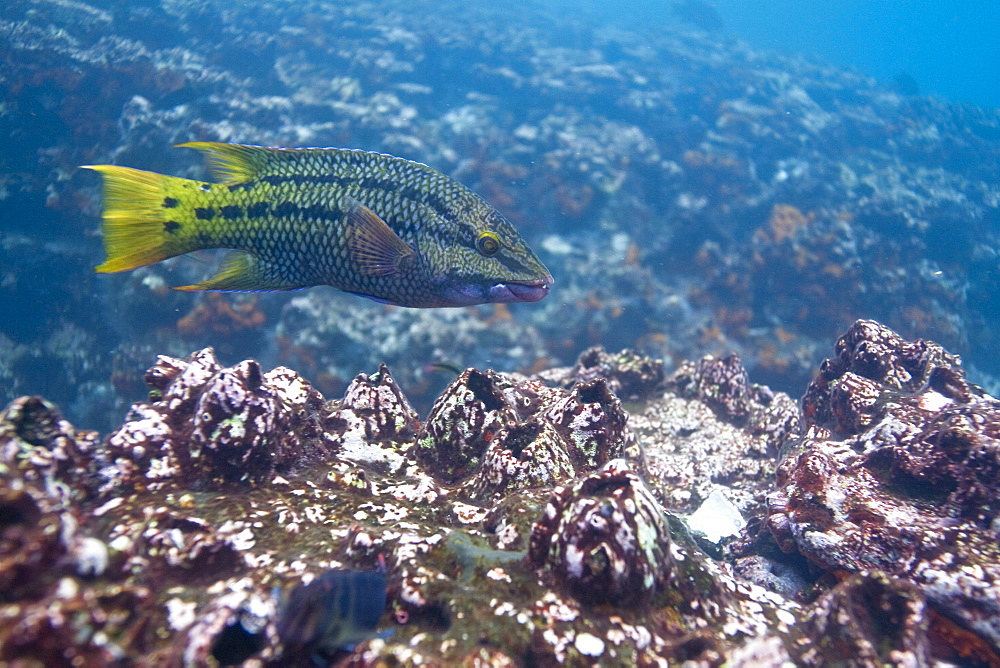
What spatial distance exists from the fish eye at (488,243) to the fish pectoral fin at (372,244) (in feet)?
1.58

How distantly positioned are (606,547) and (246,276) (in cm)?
297

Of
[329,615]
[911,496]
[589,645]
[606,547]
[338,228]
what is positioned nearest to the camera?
[329,615]

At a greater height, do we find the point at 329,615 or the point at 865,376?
the point at 865,376

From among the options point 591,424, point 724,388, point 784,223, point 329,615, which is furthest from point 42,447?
point 784,223

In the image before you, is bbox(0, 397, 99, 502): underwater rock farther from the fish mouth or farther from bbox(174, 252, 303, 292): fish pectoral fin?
the fish mouth

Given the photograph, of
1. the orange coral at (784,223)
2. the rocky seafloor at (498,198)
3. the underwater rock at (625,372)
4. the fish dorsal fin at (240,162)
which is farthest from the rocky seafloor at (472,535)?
the orange coral at (784,223)

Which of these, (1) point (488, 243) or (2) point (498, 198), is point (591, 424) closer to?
(1) point (488, 243)

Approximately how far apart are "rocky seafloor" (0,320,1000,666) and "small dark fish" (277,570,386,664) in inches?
0.6

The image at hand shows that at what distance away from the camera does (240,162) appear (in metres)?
A: 3.51

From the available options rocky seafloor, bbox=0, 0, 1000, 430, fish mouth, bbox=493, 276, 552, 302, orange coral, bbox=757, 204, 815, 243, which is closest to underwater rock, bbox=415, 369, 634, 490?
fish mouth, bbox=493, 276, 552, 302

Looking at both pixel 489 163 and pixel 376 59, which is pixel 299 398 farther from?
pixel 376 59

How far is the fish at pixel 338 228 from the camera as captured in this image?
3.23 metres

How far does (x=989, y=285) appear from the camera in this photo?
11805 mm

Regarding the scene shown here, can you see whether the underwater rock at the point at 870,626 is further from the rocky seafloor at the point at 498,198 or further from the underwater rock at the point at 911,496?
the rocky seafloor at the point at 498,198
